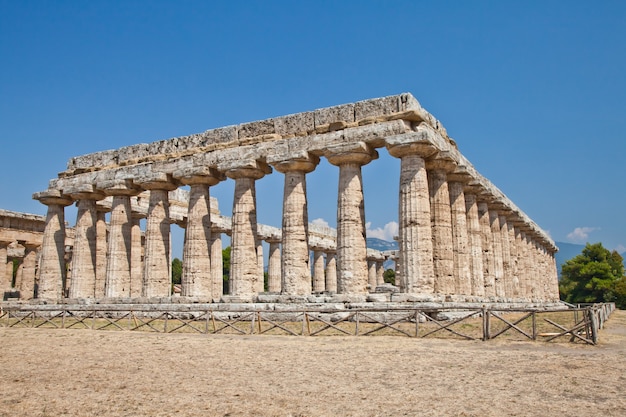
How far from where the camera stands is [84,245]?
34219 millimetres

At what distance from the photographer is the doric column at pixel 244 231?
28.5 metres

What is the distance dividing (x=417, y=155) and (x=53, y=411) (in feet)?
63.4

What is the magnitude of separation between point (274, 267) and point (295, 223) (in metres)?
23.6

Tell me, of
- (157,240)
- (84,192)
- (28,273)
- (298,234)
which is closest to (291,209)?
(298,234)

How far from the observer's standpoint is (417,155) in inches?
1001

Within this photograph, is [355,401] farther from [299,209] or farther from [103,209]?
[103,209]

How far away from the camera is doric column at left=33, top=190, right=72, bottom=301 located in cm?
3475

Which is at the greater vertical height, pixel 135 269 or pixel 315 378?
pixel 135 269

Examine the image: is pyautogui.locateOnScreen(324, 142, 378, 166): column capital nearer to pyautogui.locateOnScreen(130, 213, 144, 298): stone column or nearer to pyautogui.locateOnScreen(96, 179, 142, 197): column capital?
pyautogui.locateOnScreen(96, 179, 142, 197): column capital

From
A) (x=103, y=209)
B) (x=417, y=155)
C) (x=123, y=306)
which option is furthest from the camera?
(x=103, y=209)

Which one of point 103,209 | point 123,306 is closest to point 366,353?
point 123,306

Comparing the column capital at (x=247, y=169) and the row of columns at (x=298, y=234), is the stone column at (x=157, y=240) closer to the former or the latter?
the row of columns at (x=298, y=234)

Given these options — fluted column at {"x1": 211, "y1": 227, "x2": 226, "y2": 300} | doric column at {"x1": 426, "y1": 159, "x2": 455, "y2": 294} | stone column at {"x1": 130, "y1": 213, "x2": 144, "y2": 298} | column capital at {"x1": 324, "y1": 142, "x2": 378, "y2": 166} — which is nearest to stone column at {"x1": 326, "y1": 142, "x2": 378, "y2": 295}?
column capital at {"x1": 324, "y1": 142, "x2": 378, "y2": 166}

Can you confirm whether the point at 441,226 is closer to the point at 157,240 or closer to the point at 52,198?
the point at 157,240
